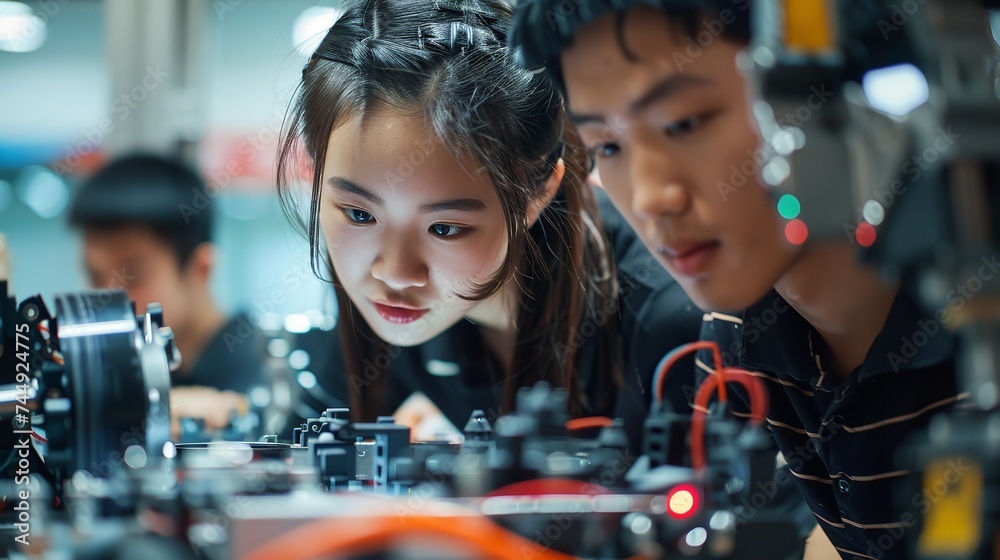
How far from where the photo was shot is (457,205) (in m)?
0.94

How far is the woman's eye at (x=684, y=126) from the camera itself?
68cm

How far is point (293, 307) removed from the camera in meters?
1.18

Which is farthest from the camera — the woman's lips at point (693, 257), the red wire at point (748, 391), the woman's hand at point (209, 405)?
the woman's hand at point (209, 405)

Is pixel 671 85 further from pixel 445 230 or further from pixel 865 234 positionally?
pixel 445 230

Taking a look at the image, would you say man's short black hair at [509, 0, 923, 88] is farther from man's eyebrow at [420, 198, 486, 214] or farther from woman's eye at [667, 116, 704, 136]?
man's eyebrow at [420, 198, 486, 214]

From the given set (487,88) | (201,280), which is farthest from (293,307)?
(201,280)

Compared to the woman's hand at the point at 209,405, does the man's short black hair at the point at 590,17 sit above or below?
above

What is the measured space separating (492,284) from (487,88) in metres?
0.23

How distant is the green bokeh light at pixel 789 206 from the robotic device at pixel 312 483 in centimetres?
19

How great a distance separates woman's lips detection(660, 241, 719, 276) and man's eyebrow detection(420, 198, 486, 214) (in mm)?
288

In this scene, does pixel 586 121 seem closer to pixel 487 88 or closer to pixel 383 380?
pixel 487 88

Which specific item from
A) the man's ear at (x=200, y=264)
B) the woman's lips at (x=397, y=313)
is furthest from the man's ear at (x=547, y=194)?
the man's ear at (x=200, y=264)

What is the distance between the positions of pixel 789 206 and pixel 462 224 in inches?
18.4

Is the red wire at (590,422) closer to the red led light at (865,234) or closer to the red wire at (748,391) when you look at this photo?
the red wire at (748,391)
